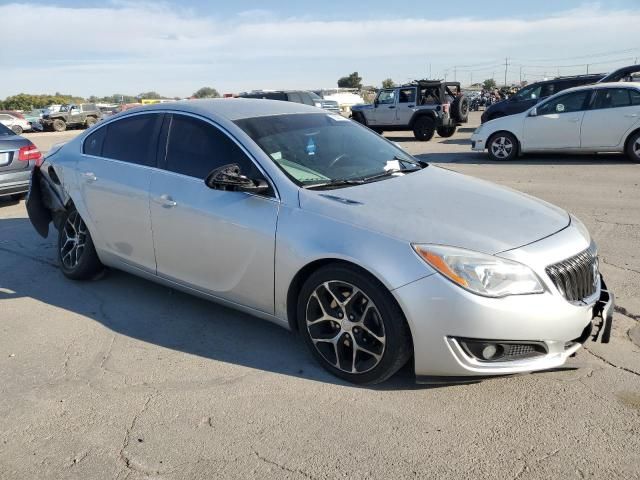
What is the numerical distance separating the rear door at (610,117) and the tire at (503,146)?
4.67ft

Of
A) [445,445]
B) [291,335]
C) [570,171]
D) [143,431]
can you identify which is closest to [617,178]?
[570,171]

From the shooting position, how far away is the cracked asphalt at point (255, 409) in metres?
2.72

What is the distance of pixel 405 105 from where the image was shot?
19875 millimetres

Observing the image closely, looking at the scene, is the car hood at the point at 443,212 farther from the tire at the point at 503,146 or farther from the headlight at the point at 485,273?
the tire at the point at 503,146

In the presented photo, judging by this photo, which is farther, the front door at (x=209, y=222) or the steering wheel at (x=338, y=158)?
the steering wheel at (x=338, y=158)

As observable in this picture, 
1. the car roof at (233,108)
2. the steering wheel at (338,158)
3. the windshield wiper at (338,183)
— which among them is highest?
the car roof at (233,108)

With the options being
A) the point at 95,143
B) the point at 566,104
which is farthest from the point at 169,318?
the point at 566,104

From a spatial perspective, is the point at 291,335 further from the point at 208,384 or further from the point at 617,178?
the point at 617,178

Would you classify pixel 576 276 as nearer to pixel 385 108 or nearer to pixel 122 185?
pixel 122 185

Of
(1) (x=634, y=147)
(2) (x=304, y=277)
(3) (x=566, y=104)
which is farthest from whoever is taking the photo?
(3) (x=566, y=104)

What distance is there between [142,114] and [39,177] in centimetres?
160

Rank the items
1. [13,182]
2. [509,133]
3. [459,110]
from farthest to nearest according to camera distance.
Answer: [459,110]
[509,133]
[13,182]

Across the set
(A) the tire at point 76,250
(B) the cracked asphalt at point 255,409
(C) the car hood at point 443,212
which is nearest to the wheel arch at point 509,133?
(B) the cracked asphalt at point 255,409

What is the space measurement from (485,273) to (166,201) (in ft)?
7.63
